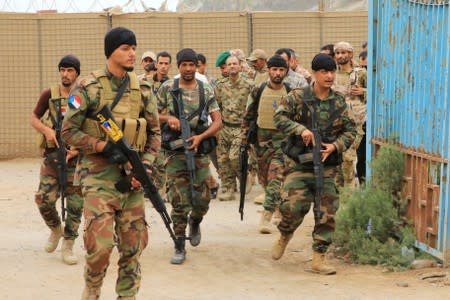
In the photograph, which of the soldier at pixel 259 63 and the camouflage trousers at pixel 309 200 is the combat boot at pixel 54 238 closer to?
the camouflage trousers at pixel 309 200

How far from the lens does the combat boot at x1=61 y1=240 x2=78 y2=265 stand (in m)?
8.48

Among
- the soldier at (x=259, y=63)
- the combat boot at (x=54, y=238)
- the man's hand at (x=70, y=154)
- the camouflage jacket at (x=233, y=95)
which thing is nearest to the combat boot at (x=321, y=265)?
the man's hand at (x=70, y=154)

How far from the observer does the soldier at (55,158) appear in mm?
8438

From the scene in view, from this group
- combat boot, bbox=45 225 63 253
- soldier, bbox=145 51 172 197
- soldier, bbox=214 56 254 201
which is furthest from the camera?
soldier, bbox=214 56 254 201

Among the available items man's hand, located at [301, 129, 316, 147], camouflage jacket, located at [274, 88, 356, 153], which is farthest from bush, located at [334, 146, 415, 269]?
man's hand, located at [301, 129, 316, 147]

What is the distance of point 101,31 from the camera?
16.8 metres

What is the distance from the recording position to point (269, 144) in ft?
32.1

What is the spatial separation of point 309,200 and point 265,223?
2039 mm

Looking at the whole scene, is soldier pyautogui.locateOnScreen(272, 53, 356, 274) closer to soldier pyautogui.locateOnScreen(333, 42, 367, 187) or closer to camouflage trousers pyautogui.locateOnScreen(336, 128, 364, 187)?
soldier pyautogui.locateOnScreen(333, 42, 367, 187)

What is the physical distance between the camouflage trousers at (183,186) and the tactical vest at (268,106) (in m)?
1.11

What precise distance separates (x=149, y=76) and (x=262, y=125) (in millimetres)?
2784

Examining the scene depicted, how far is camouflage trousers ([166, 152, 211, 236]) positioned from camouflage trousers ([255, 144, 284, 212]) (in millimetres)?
1147

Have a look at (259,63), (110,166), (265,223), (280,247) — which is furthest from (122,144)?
(259,63)

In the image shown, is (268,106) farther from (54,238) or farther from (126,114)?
(126,114)
